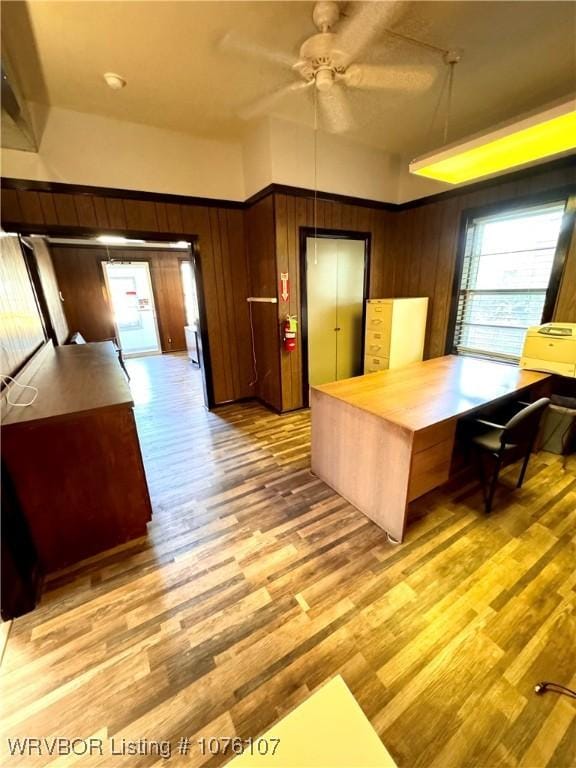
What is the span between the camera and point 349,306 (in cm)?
407

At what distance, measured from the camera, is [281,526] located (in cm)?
203

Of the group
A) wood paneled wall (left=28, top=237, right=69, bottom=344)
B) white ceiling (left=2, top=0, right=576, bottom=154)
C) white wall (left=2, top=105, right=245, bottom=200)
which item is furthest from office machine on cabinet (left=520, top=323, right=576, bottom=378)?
wood paneled wall (left=28, top=237, right=69, bottom=344)

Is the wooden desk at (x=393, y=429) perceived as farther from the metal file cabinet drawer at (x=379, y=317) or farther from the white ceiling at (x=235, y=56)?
the white ceiling at (x=235, y=56)

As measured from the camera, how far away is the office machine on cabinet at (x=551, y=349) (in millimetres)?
2463

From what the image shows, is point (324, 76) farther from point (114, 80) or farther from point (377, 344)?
point (377, 344)

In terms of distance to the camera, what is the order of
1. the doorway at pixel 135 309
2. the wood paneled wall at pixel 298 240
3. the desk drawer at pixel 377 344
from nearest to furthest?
1. the wood paneled wall at pixel 298 240
2. the desk drawer at pixel 377 344
3. the doorway at pixel 135 309

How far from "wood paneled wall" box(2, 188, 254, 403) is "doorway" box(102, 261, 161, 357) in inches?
168

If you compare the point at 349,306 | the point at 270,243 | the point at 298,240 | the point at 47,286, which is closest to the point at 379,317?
the point at 349,306

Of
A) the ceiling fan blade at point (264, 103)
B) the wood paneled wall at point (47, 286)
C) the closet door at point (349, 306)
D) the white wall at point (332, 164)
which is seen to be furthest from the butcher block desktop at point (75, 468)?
the closet door at point (349, 306)

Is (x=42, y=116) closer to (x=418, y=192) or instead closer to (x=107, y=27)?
(x=107, y=27)

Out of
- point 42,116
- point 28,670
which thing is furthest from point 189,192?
point 28,670

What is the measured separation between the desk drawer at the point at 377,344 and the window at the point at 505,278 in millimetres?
878

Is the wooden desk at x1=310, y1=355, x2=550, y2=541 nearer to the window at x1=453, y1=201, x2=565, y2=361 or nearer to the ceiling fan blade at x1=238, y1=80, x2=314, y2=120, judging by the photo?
the window at x1=453, y1=201, x2=565, y2=361

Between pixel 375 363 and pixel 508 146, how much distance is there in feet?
8.25
